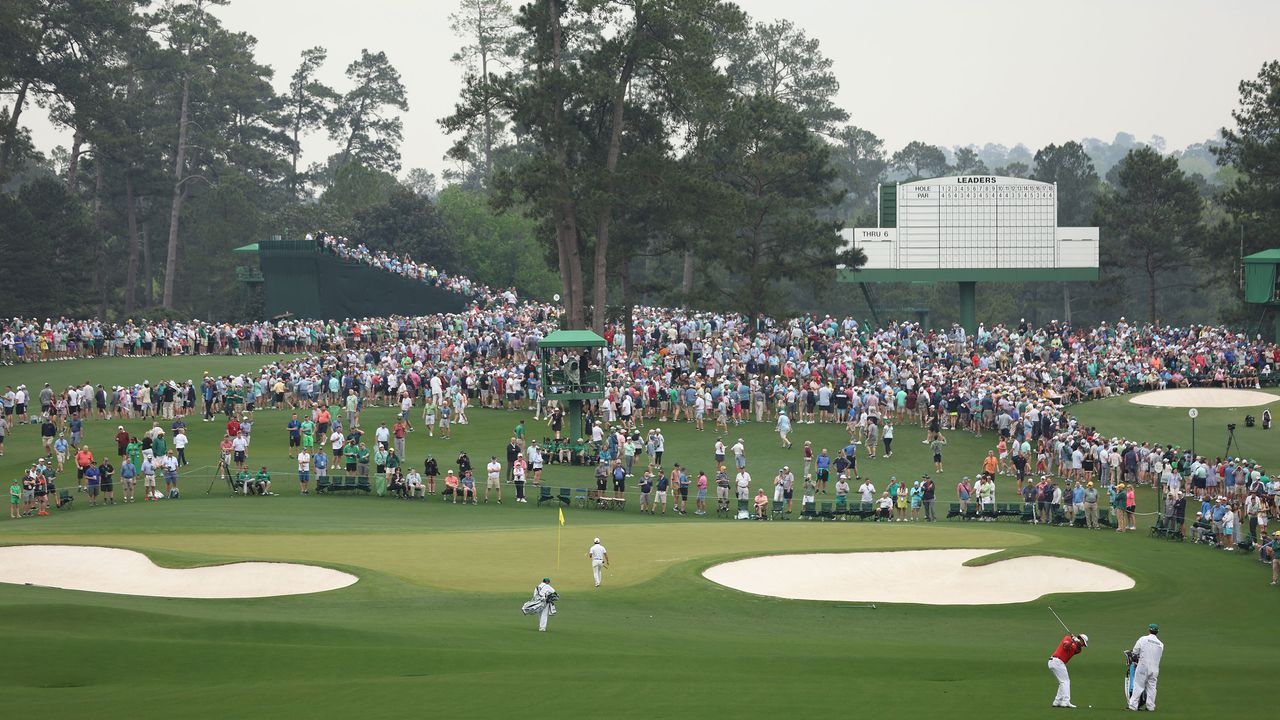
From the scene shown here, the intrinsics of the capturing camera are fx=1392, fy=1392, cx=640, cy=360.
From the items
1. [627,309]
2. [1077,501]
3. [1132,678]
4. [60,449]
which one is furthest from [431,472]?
[1132,678]

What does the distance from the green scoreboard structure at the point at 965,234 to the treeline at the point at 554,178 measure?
3.08 m

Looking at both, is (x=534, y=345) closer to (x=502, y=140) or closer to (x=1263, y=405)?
(x=1263, y=405)

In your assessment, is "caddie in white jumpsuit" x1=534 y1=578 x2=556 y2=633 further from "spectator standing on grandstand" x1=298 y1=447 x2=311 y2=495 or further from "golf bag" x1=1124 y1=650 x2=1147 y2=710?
"spectator standing on grandstand" x1=298 y1=447 x2=311 y2=495

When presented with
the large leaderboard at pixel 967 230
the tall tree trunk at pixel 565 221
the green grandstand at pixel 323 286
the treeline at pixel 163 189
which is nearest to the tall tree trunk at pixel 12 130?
the treeline at pixel 163 189

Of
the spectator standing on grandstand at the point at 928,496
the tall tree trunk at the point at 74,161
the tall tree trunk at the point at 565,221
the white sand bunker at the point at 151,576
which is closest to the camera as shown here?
the white sand bunker at the point at 151,576

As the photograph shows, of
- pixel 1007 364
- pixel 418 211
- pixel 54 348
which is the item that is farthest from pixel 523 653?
pixel 418 211

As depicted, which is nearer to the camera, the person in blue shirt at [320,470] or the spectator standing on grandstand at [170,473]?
the spectator standing on grandstand at [170,473]

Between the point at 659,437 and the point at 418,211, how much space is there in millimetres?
51672

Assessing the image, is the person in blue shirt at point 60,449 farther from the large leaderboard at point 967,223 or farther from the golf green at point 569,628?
Answer: the large leaderboard at point 967,223

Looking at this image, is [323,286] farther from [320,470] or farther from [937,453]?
[937,453]

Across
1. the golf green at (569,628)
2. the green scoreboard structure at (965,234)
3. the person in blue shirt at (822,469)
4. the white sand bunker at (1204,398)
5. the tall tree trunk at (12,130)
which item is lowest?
the golf green at (569,628)

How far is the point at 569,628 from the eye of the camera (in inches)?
A: 959

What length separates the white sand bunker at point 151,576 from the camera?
28.0m

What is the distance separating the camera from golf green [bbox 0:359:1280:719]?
63.8ft
